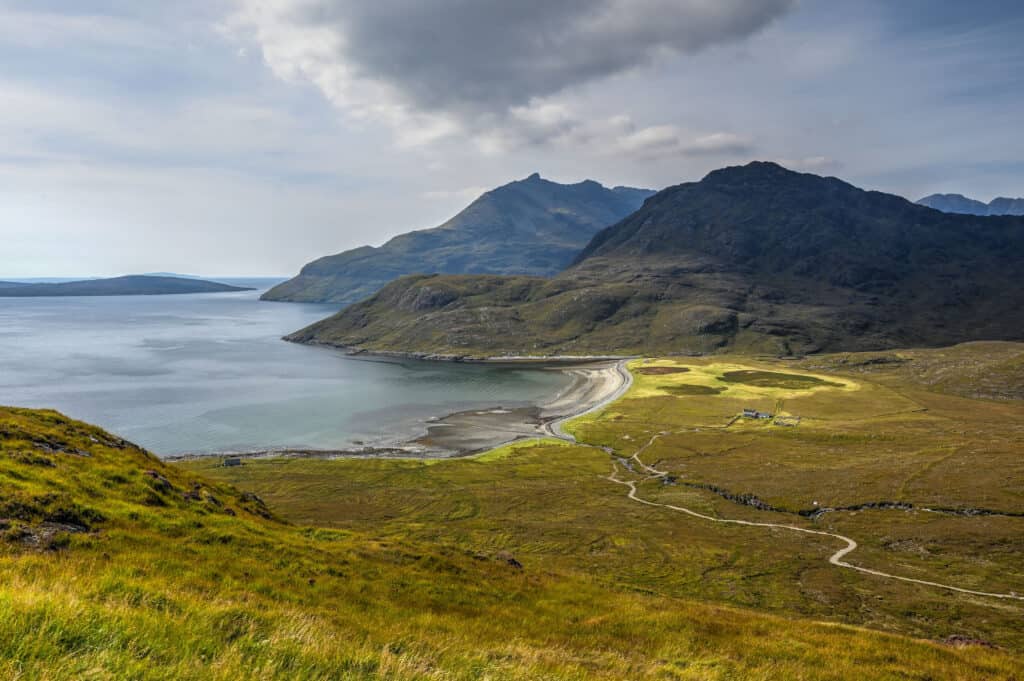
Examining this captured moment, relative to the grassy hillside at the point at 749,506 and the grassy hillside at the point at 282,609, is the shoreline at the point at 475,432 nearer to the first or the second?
the grassy hillside at the point at 749,506

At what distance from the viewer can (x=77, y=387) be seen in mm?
175250

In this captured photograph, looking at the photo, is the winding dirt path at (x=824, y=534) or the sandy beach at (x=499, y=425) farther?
the sandy beach at (x=499, y=425)

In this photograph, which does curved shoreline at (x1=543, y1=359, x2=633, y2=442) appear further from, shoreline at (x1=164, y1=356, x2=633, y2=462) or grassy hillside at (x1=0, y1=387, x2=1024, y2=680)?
grassy hillside at (x1=0, y1=387, x2=1024, y2=680)

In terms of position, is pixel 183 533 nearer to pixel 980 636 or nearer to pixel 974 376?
pixel 980 636

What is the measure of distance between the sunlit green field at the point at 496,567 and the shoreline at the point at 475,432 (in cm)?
958

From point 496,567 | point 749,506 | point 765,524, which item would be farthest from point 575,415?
point 496,567

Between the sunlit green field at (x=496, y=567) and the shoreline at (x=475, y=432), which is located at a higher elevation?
the sunlit green field at (x=496, y=567)

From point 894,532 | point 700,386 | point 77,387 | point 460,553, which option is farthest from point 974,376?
point 77,387

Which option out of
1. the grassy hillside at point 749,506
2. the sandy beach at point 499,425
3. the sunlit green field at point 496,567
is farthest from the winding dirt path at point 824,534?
the sandy beach at point 499,425

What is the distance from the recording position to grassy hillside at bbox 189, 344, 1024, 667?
168 feet

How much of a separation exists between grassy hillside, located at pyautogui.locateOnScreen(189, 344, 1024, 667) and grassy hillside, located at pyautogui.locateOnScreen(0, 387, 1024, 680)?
5.97m

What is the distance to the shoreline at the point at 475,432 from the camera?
11651 centimetres

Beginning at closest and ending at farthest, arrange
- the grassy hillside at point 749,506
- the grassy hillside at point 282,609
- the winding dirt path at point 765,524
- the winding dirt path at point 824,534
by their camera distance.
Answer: the grassy hillside at point 282,609, the grassy hillside at point 749,506, the winding dirt path at point 824,534, the winding dirt path at point 765,524

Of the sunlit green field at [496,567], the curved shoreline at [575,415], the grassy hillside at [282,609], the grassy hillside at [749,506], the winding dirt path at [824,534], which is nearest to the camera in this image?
the grassy hillside at [282,609]
